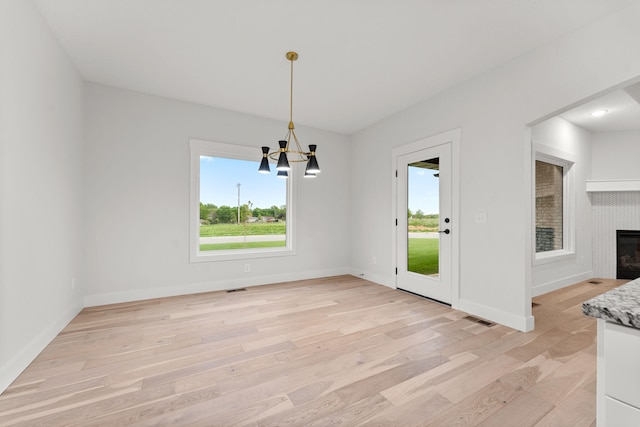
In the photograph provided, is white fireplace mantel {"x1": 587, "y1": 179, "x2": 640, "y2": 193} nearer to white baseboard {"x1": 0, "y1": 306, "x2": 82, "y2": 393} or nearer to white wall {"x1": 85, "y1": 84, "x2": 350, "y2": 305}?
white wall {"x1": 85, "y1": 84, "x2": 350, "y2": 305}

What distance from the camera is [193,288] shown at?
13.8ft

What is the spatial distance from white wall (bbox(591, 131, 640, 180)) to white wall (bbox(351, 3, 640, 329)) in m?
3.65

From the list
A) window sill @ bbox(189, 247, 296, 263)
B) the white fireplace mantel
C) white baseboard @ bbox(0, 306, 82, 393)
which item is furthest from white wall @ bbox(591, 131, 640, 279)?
white baseboard @ bbox(0, 306, 82, 393)

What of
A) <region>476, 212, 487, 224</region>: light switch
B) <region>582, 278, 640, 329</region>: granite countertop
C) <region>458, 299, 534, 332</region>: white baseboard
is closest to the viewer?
<region>582, 278, 640, 329</region>: granite countertop

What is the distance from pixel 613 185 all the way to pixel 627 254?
124 centimetres

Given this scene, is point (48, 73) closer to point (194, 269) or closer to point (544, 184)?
point (194, 269)

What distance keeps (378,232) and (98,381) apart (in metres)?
4.03

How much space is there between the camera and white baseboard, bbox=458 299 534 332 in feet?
9.56

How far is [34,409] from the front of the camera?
1.74m

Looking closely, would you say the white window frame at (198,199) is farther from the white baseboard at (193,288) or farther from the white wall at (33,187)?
the white wall at (33,187)

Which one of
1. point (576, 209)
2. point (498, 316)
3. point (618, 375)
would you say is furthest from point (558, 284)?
point (618, 375)

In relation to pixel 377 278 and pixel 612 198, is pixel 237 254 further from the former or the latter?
pixel 612 198

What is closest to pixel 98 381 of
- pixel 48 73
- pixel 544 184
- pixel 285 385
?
pixel 285 385

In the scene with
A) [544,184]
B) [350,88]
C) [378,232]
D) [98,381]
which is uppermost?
[350,88]
